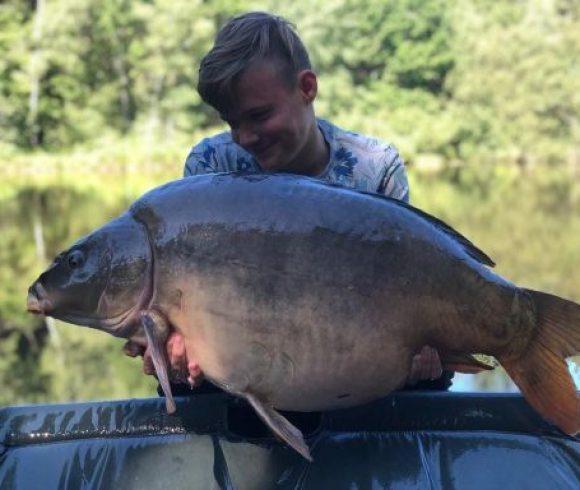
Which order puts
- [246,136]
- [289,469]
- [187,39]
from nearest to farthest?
[289,469], [246,136], [187,39]

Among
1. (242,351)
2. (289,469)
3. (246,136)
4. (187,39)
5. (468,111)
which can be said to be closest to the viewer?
(242,351)

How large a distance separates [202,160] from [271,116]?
40cm

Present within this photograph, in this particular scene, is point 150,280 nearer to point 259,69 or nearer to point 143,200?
point 143,200

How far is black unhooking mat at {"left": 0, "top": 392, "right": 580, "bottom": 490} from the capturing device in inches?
64.2

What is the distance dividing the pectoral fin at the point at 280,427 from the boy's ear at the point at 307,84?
788 mm

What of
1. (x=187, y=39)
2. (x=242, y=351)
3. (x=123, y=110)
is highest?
(x=242, y=351)

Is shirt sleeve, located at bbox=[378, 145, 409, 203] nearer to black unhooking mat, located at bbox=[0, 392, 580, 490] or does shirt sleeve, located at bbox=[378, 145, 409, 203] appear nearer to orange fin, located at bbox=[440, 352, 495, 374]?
black unhooking mat, located at bbox=[0, 392, 580, 490]

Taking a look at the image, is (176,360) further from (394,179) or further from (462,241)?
(394,179)

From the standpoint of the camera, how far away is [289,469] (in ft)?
5.40

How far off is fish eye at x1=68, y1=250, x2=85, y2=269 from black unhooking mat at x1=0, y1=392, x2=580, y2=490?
406mm

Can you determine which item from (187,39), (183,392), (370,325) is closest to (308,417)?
(183,392)

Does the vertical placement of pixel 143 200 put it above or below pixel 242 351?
above

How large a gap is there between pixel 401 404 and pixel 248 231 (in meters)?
0.58

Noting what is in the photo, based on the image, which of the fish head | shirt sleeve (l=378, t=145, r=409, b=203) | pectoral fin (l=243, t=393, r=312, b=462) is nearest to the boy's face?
shirt sleeve (l=378, t=145, r=409, b=203)
